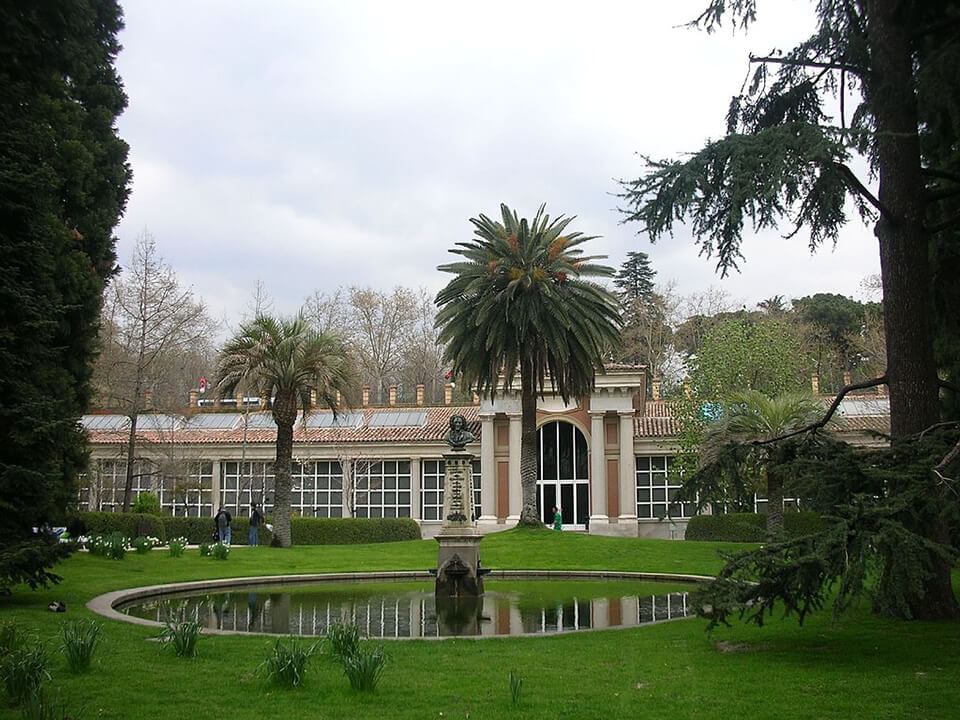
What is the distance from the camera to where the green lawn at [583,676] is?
24.6 ft

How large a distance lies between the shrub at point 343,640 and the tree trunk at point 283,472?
21.0 m

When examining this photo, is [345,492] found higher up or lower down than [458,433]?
lower down

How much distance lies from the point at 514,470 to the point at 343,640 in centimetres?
3053

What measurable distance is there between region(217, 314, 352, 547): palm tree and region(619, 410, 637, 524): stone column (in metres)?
13.5

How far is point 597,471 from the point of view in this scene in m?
39.1

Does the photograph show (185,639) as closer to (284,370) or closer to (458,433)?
(458,433)

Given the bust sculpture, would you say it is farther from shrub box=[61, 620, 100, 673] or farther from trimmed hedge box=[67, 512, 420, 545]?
trimmed hedge box=[67, 512, 420, 545]

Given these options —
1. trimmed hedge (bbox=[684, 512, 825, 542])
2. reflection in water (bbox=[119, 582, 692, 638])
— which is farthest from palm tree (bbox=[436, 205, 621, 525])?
reflection in water (bbox=[119, 582, 692, 638])

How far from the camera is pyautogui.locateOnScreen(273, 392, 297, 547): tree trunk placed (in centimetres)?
2981

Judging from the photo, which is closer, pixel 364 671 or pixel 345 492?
pixel 364 671

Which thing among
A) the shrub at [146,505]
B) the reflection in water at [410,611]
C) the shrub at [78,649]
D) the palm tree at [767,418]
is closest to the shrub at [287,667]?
the shrub at [78,649]

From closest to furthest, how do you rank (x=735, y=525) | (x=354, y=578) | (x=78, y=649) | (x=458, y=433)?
(x=78, y=649)
(x=458, y=433)
(x=354, y=578)
(x=735, y=525)

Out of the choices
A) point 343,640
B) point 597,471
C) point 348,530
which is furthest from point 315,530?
point 343,640

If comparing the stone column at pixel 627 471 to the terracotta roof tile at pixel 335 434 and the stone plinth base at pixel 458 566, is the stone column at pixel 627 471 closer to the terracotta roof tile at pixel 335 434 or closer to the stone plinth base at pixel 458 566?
the terracotta roof tile at pixel 335 434
